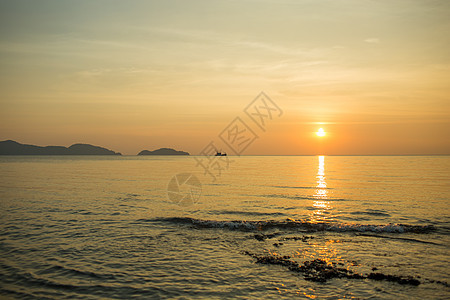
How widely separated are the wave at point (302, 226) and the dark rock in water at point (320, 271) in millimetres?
7890

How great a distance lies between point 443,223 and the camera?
84.8 ft

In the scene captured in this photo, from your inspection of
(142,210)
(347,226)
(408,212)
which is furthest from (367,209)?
(142,210)

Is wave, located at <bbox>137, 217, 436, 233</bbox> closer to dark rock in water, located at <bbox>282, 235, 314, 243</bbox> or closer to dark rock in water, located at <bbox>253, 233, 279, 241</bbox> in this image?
dark rock in water, located at <bbox>253, 233, 279, 241</bbox>

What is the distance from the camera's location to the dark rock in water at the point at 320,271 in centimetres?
1382

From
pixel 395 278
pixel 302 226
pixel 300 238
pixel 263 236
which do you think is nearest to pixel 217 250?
pixel 263 236

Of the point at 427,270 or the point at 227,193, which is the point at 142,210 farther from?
the point at 427,270

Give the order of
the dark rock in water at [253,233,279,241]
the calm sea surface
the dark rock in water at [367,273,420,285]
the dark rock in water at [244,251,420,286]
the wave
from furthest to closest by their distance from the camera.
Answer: the wave, the dark rock in water at [253,233,279,241], the dark rock in water at [244,251,420,286], the dark rock in water at [367,273,420,285], the calm sea surface

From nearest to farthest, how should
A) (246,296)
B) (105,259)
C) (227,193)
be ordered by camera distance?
(246,296), (105,259), (227,193)

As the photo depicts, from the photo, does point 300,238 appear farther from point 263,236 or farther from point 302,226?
point 302,226

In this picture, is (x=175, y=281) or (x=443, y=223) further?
(x=443, y=223)

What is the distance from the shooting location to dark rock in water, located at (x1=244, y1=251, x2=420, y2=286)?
13820 mm

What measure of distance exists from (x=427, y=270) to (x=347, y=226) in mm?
9716

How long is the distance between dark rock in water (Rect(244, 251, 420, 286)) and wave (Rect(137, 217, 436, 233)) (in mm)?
7890

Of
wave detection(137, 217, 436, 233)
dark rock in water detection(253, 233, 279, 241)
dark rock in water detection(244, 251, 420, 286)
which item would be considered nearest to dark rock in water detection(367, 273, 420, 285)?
dark rock in water detection(244, 251, 420, 286)
